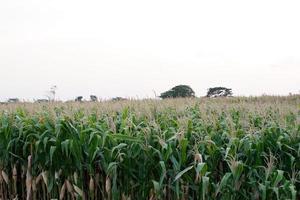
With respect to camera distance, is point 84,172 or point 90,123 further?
point 90,123

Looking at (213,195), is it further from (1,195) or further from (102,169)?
(1,195)

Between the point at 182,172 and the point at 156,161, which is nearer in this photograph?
the point at 182,172

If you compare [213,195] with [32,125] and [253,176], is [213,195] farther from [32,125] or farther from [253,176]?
[32,125]

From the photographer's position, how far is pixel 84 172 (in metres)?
4.18

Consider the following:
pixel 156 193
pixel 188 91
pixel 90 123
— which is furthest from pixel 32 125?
pixel 188 91

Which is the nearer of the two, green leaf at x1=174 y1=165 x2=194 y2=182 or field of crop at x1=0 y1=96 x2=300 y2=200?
green leaf at x1=174 y1=165 x2=194 y2=182

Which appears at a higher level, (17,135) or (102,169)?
(17,135)

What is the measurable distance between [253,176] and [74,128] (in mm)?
1847

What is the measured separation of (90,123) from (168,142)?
1108 millimetres

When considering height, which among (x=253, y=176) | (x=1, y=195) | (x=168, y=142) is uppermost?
(x=168, y=142)

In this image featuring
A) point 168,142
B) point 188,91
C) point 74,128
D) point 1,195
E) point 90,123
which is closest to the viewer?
point 168,142

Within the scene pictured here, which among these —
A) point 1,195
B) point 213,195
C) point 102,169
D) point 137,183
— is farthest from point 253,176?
point 1,195

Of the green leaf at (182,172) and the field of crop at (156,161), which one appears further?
the field of crop at (156,161)

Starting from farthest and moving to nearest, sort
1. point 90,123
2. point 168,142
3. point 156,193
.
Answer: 1. point 90,123
2. point 168,142
3. point 156,193
